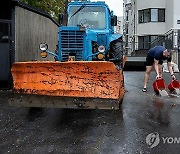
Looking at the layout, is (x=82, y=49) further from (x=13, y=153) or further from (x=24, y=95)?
(x=13, y=153)

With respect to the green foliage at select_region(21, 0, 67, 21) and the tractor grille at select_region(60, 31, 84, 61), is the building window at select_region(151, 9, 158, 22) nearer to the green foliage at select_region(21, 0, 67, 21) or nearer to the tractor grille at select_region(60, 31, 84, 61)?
the green foliage at select_region(21, 0, 67, 21)

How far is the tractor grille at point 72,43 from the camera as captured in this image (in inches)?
297

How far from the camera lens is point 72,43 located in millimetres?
7621

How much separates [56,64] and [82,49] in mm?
1621

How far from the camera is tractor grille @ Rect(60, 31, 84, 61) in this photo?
24.8 feet

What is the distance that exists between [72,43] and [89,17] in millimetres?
1639

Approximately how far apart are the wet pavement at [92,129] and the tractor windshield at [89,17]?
248 centimetres

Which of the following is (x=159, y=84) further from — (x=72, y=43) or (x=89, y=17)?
(x=72, y=43)

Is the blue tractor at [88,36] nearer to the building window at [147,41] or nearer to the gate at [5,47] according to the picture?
the gate at [5,47]

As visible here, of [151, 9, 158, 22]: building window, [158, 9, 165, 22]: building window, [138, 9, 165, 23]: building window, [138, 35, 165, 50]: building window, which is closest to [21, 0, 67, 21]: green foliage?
[138, 35, 165, 50]: building window

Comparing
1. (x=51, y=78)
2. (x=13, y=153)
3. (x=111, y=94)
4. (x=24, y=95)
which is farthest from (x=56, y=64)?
(x=13, y=153)

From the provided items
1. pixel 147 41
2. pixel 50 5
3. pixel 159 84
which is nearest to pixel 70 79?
pixel 159 84

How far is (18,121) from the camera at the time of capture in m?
6.47

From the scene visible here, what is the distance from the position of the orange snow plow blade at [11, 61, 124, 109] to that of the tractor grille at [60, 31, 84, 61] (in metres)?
1.55
